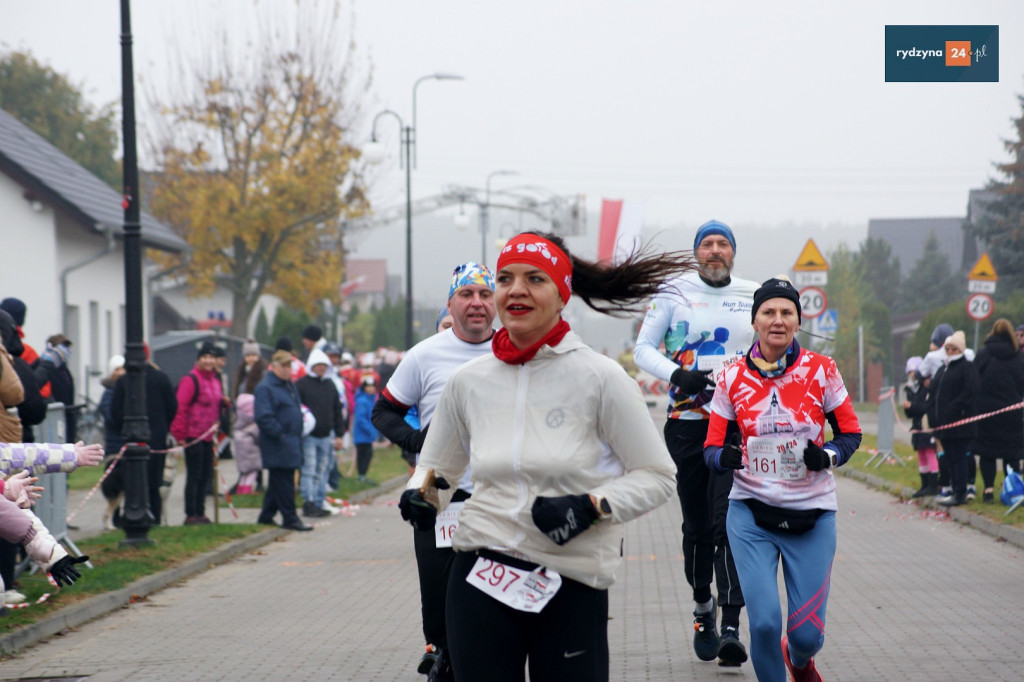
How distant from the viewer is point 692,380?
6.47m

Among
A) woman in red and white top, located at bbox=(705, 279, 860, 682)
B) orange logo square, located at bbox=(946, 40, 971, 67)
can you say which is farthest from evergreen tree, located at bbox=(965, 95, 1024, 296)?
woman in red and white top, located at bbox=(705, 279, 860, 682)

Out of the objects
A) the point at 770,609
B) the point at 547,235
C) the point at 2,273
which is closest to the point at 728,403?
the point at 770,609

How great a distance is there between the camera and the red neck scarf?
3.85m

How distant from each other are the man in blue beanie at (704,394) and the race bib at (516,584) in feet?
10.7

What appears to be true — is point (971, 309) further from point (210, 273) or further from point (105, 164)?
point (105, 164)

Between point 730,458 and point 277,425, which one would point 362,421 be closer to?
point 277,425

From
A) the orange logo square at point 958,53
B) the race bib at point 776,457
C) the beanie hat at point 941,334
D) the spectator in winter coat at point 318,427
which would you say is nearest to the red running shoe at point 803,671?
the race bib at point 776,457

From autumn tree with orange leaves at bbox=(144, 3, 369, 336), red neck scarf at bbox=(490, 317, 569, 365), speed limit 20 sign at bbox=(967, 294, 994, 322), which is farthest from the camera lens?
autumn tree with orange leaves at bbox=(144, 3, 369, 336)

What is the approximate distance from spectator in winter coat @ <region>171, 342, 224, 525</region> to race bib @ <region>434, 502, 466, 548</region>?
377 inches

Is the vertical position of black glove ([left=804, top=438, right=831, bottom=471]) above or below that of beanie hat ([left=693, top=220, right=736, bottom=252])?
below

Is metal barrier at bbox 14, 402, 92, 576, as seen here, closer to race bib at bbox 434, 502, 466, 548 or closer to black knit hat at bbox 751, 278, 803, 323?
race bib at bbox 434, 502, 466, 548

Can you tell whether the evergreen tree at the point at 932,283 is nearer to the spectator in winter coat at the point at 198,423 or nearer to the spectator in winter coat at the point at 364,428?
the spectator in winter coat at the point at 364,428

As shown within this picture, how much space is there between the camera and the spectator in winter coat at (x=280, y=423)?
14977mm

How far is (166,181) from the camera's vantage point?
41875mm
